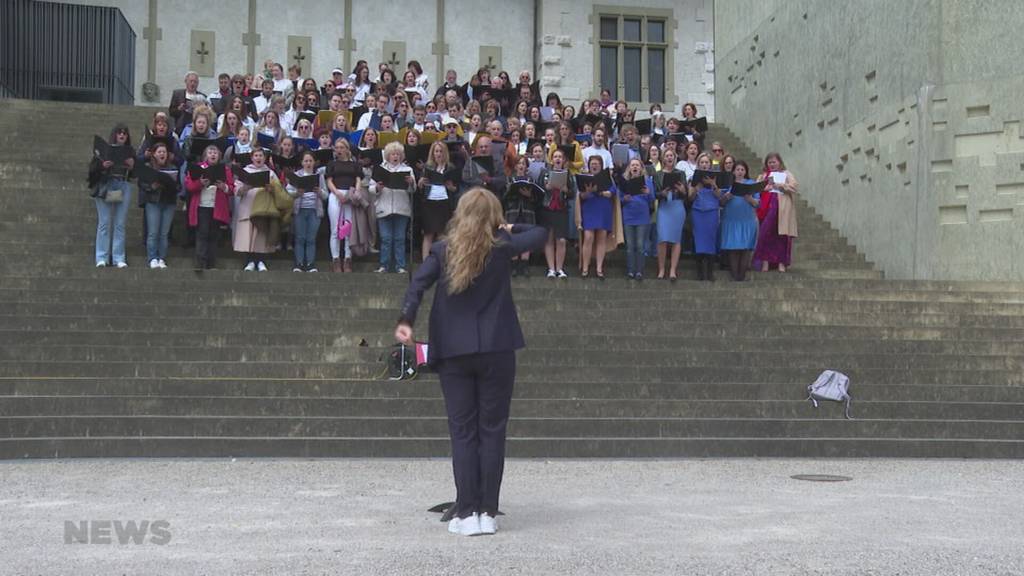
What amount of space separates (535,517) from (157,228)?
890 cm

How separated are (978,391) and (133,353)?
808 cm

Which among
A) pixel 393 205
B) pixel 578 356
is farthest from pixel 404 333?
pixel 393 205

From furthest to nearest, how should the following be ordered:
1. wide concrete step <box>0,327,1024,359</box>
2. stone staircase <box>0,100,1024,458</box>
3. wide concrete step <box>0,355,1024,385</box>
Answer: wide concrete step <box>0,327,1024,359</box> → wide concrete step <box>0,355,1024,385</box> → stone staircase <box>0,100,1024,458</box>

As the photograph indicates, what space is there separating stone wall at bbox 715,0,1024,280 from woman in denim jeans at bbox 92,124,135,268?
35.7 feet

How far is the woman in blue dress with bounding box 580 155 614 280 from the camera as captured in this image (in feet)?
50.5

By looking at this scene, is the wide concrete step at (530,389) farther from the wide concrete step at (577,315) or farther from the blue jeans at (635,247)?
the blue jeans at (635,247)

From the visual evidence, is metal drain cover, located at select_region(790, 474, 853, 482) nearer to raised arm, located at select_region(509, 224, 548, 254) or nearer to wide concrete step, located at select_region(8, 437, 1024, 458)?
wide concrete step, located at select_region(8, 437, 1024, 458)

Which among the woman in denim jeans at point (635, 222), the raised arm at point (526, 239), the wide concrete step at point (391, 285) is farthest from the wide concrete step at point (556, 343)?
the raised arm at point (526, 239)

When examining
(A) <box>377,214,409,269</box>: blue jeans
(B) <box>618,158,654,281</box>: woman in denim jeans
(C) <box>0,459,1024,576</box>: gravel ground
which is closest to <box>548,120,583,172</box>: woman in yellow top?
(B) <box>618,158,654,281</box>: woman in denim jeans

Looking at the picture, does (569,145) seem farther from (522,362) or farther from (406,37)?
(406,37)

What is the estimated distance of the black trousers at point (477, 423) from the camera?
6.42 m

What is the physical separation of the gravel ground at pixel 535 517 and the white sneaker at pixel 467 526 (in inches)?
4.0

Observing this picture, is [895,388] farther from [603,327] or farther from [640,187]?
[640,187]

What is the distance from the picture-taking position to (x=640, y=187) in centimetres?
1542
